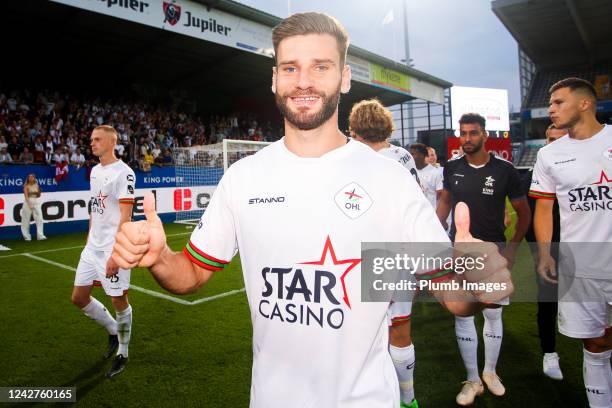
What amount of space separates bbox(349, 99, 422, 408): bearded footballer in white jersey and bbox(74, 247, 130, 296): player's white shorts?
2878 mm

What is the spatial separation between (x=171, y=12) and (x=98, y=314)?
14289 millimetres

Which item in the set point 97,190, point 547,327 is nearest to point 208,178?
point 97,190

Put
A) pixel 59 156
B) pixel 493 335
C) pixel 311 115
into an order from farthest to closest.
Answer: pixel 59 156 → pixel 493 335 → pixel 311 115

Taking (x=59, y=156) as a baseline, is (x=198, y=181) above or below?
below

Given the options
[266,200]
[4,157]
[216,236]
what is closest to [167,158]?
[4,157]

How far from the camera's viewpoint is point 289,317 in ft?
5.56

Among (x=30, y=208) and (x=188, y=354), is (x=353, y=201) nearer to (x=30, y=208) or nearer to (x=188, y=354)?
(x=188, y=354)

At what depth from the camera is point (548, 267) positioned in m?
3.51

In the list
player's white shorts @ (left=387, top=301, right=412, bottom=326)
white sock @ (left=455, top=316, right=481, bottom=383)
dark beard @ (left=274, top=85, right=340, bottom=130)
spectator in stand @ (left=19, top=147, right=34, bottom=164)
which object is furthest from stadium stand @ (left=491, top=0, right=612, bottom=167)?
dark beard @ (left=274, top=85, right=340, bottom=130)

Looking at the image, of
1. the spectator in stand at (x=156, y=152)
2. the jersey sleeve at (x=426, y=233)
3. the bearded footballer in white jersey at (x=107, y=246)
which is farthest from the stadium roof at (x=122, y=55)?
the jersey sleeve at (x=426, y=233)

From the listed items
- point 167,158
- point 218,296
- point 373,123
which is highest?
point 167,158

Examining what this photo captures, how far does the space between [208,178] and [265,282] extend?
14.4 metres

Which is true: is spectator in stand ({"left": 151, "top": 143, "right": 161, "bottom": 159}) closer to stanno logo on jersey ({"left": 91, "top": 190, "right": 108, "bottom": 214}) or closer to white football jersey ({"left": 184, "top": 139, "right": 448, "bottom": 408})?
stanno logo on jersey ({"left": 91, "top": 190, "right": 108, "bottom": 214})

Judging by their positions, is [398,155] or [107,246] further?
[107,246]
